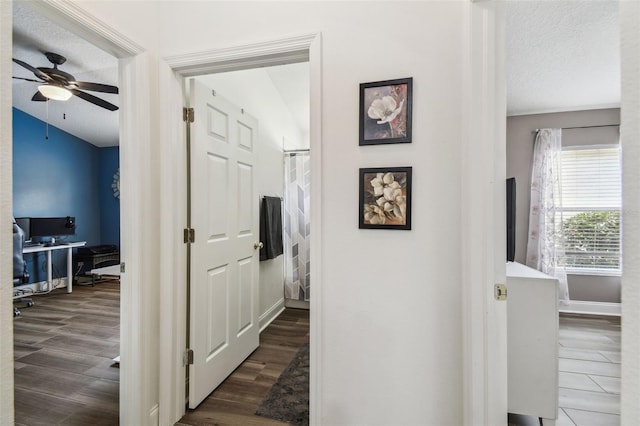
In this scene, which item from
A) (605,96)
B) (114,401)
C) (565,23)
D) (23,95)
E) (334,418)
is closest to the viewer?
(334,418)

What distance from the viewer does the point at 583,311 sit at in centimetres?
350

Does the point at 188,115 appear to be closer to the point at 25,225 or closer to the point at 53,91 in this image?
the point at 53,91

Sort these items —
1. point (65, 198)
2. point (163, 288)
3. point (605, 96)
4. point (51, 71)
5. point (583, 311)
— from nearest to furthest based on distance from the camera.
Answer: point (163, 288) < point (51, 71) < point (605, 96) < point (583, 311) < point (65, 198)

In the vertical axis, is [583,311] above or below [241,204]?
below

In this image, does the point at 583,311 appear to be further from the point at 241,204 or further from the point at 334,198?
the point at 241,204

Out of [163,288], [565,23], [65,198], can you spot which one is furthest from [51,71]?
[565,23]

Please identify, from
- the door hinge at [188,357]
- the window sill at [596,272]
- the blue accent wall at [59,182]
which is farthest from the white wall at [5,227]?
the blue accent wall at [59,182]

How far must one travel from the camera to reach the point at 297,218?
3662 mm

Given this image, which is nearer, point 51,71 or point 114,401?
point 114,401

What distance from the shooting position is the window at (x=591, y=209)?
135 inches

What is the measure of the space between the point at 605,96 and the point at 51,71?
5.60 metres

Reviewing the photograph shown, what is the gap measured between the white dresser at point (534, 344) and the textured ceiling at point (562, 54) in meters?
1.81

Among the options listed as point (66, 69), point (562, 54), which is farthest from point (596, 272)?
point (66, 69)

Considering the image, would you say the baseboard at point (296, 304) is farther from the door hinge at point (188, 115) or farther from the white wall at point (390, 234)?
the door hinge at point (188, 115)
